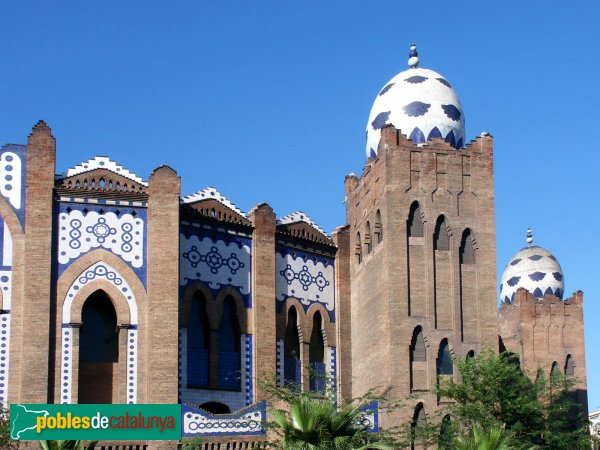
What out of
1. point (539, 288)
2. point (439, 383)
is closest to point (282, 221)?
point (439, 383)

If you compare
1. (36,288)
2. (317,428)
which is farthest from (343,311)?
(317,428)

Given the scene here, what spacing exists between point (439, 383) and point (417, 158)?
5980 mm

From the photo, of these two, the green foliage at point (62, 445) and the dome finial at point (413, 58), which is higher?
the dome finial at point (413, 58)

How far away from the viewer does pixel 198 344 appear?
3167 cm

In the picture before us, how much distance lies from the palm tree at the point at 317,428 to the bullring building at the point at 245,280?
5.72 m

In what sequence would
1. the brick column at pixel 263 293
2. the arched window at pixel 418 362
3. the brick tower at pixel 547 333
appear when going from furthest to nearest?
the brick tower at pixel 547 333 < the brick column at pixel 263 293 < the arched window at pixel 418 362

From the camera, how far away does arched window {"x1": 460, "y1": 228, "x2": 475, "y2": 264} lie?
3347cm

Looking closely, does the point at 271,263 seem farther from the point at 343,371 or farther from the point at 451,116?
the point at 451,116

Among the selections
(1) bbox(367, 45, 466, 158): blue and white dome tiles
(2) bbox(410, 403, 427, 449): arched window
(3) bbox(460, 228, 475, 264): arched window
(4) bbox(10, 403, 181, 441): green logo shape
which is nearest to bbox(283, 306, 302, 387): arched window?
(2) bbox(410, 403, 427, 449): arched window

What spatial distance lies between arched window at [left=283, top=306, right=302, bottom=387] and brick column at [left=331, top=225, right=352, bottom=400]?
3.73 feet

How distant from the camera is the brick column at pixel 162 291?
29.4 meters

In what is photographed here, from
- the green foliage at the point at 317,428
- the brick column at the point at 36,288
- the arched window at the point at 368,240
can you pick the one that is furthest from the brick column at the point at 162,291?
the green foliage at the point at 317,428

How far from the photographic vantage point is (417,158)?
3338cm

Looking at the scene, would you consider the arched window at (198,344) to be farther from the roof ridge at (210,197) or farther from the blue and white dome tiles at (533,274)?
the blue and white dome tiles at (533,274)
